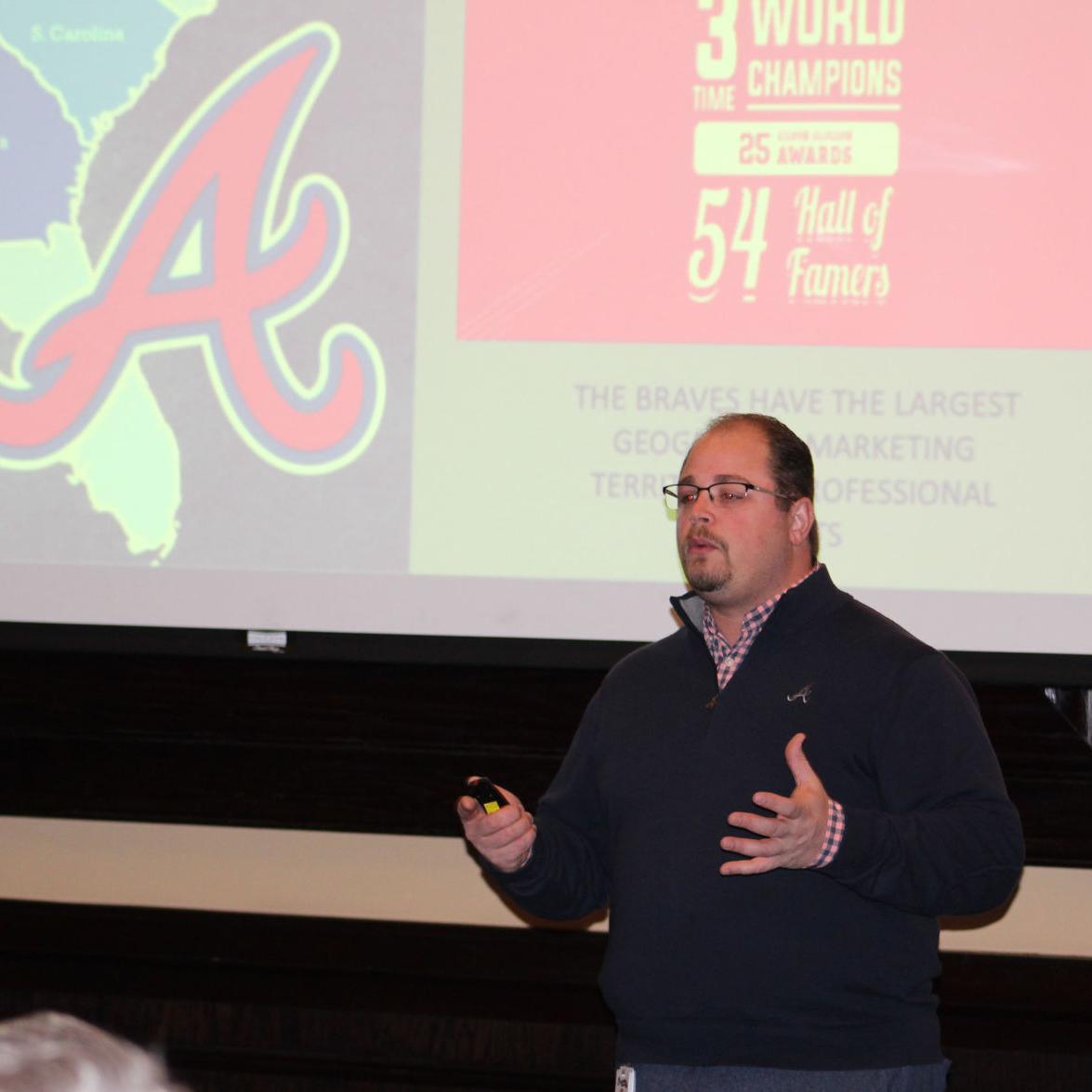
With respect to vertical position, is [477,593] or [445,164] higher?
[445,164]

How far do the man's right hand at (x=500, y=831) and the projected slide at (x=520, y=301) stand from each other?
85 centimetres

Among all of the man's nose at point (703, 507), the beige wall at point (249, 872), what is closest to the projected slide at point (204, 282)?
the beige wall at point (249, 872)

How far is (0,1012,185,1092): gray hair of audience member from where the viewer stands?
787mm

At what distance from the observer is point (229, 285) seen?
10.6ft

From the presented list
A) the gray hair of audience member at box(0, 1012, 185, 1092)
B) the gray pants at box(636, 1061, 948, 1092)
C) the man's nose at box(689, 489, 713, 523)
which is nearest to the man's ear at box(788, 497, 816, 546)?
the man's nose at box(689, 489, 713, 523)

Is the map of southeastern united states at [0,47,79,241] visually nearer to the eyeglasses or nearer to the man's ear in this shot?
the eyeglasses

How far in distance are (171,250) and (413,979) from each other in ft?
5.51

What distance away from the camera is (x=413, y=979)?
10.7 ft

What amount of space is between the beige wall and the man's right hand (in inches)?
39.1

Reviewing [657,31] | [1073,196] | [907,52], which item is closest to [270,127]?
[657,31]

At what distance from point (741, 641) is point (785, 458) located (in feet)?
1.02

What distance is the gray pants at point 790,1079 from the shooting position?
6.99 feet

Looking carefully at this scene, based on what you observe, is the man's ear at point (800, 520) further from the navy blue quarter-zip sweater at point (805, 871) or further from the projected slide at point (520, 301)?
the projected slide at point (520, 301)

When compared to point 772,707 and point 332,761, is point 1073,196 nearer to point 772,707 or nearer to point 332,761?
point 772,707
